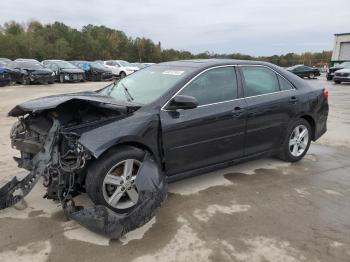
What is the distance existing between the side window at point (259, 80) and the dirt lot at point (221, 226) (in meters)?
1.21

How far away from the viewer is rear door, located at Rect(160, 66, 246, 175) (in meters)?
4.17

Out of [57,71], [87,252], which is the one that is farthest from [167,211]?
[57,71]

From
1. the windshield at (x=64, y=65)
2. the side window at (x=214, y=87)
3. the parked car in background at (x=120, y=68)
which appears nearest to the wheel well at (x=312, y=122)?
the side window at (x=214, y=87)

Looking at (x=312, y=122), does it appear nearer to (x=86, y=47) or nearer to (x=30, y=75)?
(x=30, y=75)

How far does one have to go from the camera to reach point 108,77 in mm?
27344

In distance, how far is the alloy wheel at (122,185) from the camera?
146 inches

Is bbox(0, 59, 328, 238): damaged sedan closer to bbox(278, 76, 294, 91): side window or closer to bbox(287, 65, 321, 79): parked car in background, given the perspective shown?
bbox(278, 76, 294, 91): side window

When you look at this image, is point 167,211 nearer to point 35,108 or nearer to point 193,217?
point 193,217

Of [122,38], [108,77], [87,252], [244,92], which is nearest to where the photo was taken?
[87,252]

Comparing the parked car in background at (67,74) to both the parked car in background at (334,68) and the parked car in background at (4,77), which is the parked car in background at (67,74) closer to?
the parked car in background at (4,77)

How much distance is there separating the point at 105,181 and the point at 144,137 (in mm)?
635

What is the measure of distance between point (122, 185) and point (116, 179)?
0.11m

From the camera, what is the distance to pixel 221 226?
12.2 ft

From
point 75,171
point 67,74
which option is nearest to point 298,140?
point 75,171
